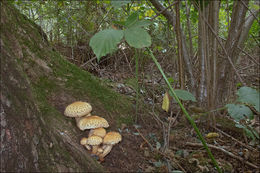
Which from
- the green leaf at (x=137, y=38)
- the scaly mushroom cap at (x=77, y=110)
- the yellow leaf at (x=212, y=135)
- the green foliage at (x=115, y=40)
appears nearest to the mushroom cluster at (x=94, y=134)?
the scaly mushroom cap at (x=77, y=110)

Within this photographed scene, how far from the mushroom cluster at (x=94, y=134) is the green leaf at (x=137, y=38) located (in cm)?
124

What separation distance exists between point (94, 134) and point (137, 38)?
1391 millimetres

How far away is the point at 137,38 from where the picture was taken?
4.15 feet

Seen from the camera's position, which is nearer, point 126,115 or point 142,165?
point 142,165

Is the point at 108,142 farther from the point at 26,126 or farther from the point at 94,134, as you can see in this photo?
the point at 26,126

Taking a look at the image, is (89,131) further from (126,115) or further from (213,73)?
(213,73)

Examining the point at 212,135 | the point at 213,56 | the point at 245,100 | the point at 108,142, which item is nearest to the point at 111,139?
the point at 108,142

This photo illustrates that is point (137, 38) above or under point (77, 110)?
above

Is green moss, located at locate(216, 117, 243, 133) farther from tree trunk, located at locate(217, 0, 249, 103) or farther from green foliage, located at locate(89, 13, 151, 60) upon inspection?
green foliage, located at locate(89, 13, 151, 60)

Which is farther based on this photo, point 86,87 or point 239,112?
point 86,87

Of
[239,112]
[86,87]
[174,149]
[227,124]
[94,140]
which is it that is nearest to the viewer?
[239,112]

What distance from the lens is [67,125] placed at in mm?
Result: 2289

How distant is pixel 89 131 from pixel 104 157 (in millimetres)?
371

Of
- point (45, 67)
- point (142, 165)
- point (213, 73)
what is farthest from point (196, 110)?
point (45, 67)
